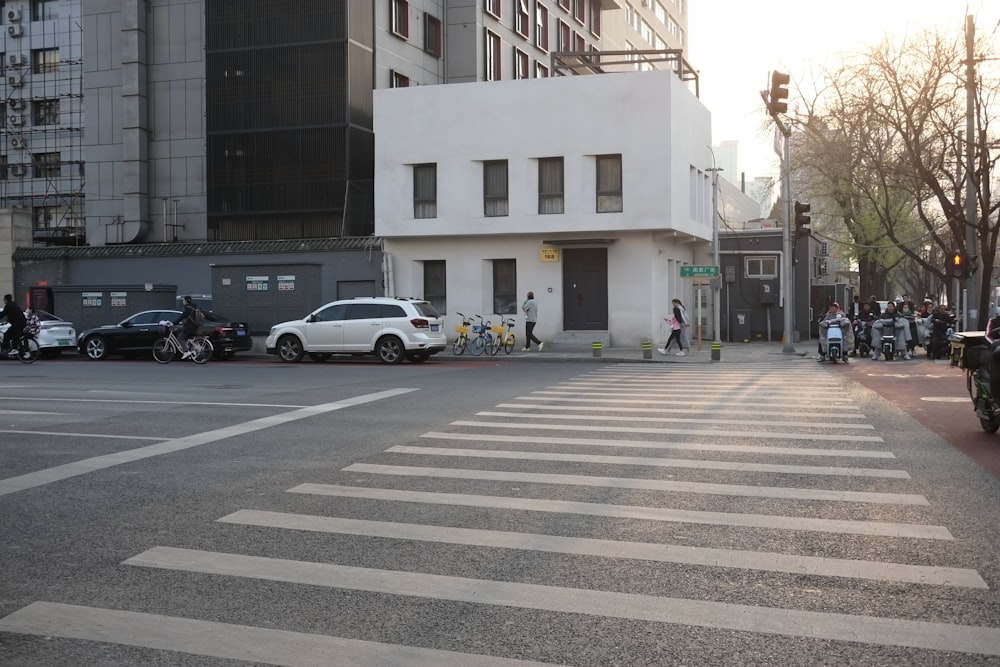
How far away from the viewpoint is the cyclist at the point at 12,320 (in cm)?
2520

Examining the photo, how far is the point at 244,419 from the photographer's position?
1291 cm

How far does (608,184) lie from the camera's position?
30969 millimetres

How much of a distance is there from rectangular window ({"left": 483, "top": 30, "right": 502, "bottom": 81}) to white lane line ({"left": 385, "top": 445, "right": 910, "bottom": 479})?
3229 centimetres

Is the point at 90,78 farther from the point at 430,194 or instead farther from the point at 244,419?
the point at 244,419

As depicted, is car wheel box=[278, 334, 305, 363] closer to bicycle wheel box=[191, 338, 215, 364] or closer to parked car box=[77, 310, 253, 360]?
bicycle wheel box=[191, 338, 215, 364]

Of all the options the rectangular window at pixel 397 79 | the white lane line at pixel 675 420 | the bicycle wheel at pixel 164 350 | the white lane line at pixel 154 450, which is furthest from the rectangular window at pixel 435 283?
the white lane line at pixel 675 420

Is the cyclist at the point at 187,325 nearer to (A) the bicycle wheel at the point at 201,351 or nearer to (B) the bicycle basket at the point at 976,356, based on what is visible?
(A) the bicycle wheel at the point at 201,351

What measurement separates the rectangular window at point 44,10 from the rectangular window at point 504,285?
110 ft

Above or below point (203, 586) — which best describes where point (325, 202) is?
above

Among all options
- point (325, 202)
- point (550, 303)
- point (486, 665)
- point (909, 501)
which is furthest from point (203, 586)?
point (325, 202)

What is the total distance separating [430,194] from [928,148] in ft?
50.5

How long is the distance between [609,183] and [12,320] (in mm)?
16889

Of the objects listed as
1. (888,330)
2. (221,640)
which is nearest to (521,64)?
(888,330)

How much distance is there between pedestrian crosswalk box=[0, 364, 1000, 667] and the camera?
4.43m
